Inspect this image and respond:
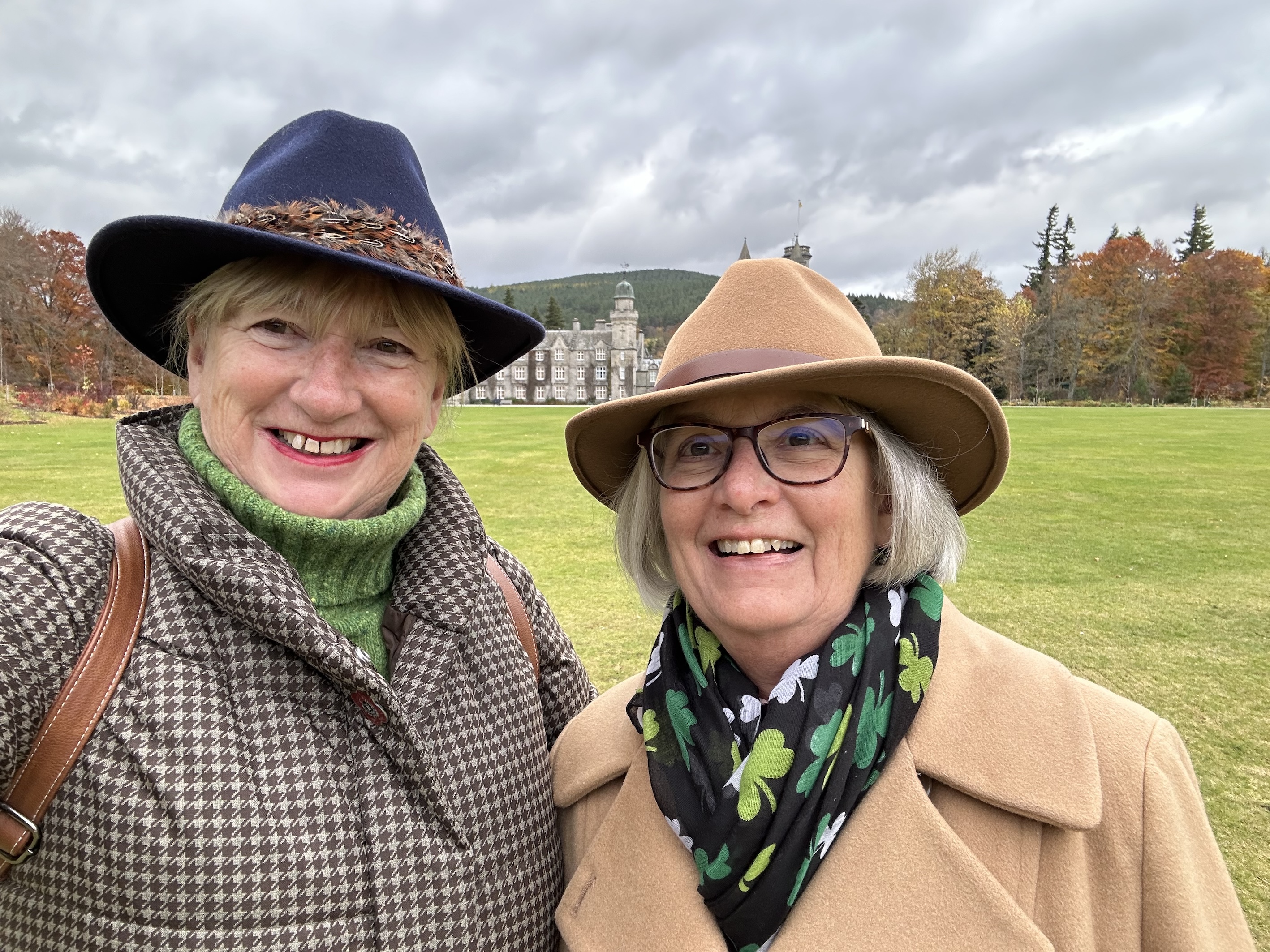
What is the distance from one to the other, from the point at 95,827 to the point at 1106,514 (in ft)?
47.2

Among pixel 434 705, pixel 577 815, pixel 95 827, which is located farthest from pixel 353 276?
pixel 577 815

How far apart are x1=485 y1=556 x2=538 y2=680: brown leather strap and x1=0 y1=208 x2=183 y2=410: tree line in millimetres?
38413

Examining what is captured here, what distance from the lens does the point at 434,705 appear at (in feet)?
5.52

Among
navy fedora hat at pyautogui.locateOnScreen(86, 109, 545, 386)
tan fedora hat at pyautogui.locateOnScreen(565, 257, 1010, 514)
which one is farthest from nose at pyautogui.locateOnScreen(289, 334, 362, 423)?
tan fedora hat at pyautogui.locateOnScreen(565, 257, 1010, 514)

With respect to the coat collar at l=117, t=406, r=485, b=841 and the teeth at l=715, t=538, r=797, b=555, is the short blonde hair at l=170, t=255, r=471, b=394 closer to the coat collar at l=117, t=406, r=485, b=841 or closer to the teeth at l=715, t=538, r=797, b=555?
the coat collar at l=117, t=406, r=485, b=841

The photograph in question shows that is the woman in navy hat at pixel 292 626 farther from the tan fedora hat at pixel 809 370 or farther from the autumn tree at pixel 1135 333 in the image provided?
the autumn tree at pixel 1135 333

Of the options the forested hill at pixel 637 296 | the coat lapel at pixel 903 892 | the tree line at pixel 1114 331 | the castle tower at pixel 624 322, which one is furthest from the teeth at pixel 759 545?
the forested hill at pixel 637 296

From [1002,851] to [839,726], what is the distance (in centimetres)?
38

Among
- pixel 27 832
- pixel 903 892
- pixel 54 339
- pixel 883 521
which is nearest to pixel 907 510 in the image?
pixel 883 521

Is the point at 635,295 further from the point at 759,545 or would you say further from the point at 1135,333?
the point at 759,545

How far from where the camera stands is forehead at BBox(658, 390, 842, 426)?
1743 mm

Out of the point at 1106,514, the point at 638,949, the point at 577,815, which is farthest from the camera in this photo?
Result: the point at 1106,514

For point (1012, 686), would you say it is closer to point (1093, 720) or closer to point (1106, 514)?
point (1093, 720)

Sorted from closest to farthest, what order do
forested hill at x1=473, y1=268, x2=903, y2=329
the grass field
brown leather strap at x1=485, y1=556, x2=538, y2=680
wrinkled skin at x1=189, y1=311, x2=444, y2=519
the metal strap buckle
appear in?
the metal strap buckle < wrinkled skin at x1=189, y1=311, x2=444, y2=519 < brown leather strap at x1=485, y1=556, x2=538, y2=680 < the grass field < forested hill at x1=473, y1=268, x2=903, y2=329
